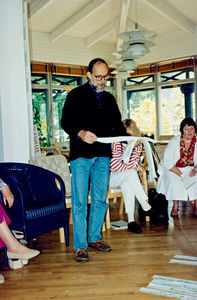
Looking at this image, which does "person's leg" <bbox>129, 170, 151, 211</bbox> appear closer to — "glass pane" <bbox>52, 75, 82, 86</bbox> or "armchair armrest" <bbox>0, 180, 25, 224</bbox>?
"armchair armrest" <bbox>0, 180, 25, 224</bbox>

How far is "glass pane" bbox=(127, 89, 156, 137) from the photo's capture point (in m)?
10.5

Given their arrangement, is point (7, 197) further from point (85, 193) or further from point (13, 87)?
point (13, 87)

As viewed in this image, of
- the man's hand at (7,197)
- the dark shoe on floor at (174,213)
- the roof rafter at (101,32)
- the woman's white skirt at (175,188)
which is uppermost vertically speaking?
the roof rafter at (101,32)

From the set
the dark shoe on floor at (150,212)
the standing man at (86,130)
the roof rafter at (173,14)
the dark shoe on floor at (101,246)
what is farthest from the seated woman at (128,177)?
the roof rafter at (173,14)

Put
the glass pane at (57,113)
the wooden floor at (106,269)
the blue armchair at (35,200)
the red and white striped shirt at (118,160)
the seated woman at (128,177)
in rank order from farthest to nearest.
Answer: the glass pane at (57,113)
the red and white striped shirt at (118,160)
the seated woman at (128,177)
the blue armchair at (35,200)
the wooden floor at (106,269)

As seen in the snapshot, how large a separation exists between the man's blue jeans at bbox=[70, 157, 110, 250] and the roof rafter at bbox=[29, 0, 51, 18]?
18.0ft

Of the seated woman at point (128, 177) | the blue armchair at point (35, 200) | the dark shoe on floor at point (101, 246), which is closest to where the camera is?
the blue armchair at point (35, 200)

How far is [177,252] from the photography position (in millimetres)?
2961

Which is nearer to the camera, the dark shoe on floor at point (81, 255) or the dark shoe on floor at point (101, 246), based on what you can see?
the dark shoe on floor at point (81, 255)

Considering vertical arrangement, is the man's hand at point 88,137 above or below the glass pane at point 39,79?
below

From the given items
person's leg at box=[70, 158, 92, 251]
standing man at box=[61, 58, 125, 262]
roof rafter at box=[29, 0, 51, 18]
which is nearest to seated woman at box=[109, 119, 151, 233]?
standing man at box=[61, 58, 125, 262]

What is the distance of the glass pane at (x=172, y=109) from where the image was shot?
10.1m

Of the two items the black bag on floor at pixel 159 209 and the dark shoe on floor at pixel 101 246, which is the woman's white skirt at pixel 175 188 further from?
the dark shoe on floor at pixel 101 246

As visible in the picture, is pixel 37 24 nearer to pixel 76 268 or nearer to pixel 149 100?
pixel 149 100
